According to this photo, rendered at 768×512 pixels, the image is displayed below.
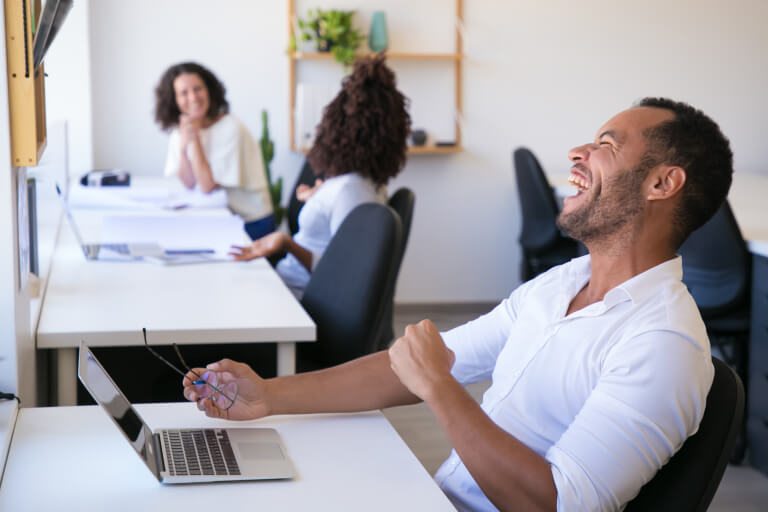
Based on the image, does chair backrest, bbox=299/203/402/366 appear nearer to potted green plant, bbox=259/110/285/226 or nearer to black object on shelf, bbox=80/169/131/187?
black object on shelf, bbox=80/169/131/187

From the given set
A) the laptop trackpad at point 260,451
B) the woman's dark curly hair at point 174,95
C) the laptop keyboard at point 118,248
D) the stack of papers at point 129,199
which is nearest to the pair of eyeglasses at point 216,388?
the laptop trackpad at point 260,451

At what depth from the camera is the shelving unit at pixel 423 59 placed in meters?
4.50

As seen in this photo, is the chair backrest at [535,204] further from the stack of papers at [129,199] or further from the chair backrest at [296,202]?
the stack of papers at [129,199]

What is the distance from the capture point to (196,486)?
3.62 feet

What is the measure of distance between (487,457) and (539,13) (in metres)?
4.04

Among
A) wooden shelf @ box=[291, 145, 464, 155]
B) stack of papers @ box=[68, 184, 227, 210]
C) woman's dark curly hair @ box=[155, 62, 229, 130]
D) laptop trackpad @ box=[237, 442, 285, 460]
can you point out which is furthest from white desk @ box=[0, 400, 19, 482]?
wooden shelf @ box=[291, 145, 464, 155]

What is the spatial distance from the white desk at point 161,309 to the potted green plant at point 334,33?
2.25 metres

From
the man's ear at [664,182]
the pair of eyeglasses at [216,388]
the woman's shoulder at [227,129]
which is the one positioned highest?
the woman's shoulder at [227,129]

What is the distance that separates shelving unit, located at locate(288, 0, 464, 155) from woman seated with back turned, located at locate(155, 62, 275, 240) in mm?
636

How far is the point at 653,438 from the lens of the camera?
1.07 meters

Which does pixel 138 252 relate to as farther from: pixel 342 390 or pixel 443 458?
pixel 342 390

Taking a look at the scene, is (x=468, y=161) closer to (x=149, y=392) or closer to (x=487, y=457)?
(x=149, y=392)

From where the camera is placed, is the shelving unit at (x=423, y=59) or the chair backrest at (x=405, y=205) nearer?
the chair backrest at (x=405, y=205)

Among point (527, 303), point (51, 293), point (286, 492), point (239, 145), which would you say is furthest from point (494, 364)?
point (239, 145)
